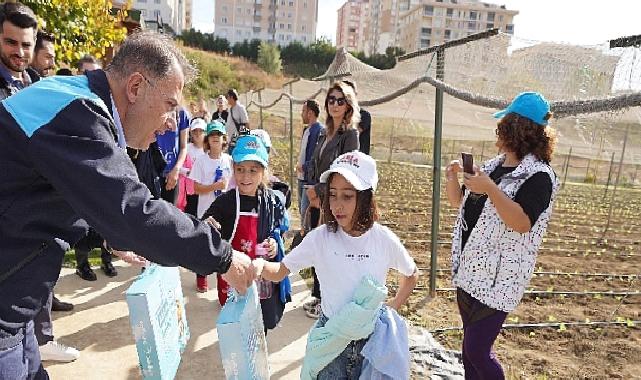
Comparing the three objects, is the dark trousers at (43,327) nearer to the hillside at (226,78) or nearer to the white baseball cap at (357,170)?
the white baseball cap at (357,170)

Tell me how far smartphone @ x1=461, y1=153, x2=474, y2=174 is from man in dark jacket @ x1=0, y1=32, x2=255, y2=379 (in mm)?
1339

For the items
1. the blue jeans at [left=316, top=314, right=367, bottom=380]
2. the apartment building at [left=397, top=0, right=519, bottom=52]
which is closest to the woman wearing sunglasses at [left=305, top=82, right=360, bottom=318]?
the blue jeans at [left=316, top=314, right=367, bottom=380]

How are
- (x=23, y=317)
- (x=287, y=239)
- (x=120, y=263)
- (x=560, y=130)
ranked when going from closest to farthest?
(x=23, y=317) < (x=560, y=130) < (x=120, y=263) < (x=287, y=239)

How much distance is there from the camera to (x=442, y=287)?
17.8 ft

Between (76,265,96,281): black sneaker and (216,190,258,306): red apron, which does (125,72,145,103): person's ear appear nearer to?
(216,190,258,306): red apron

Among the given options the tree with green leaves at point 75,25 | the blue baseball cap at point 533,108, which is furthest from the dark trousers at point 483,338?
the tree with green leaves at point 75,25

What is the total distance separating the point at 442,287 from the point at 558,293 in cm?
129

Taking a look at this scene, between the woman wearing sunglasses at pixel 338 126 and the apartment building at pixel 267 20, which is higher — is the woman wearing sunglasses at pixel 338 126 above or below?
below

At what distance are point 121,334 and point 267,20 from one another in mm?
98064

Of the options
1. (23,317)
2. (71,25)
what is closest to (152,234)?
(23,317)

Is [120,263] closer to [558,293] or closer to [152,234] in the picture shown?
[152,234]

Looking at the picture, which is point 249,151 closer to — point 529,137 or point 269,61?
point 529,137

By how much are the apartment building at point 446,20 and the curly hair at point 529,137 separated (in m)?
93.2

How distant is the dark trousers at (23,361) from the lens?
1532 mm
